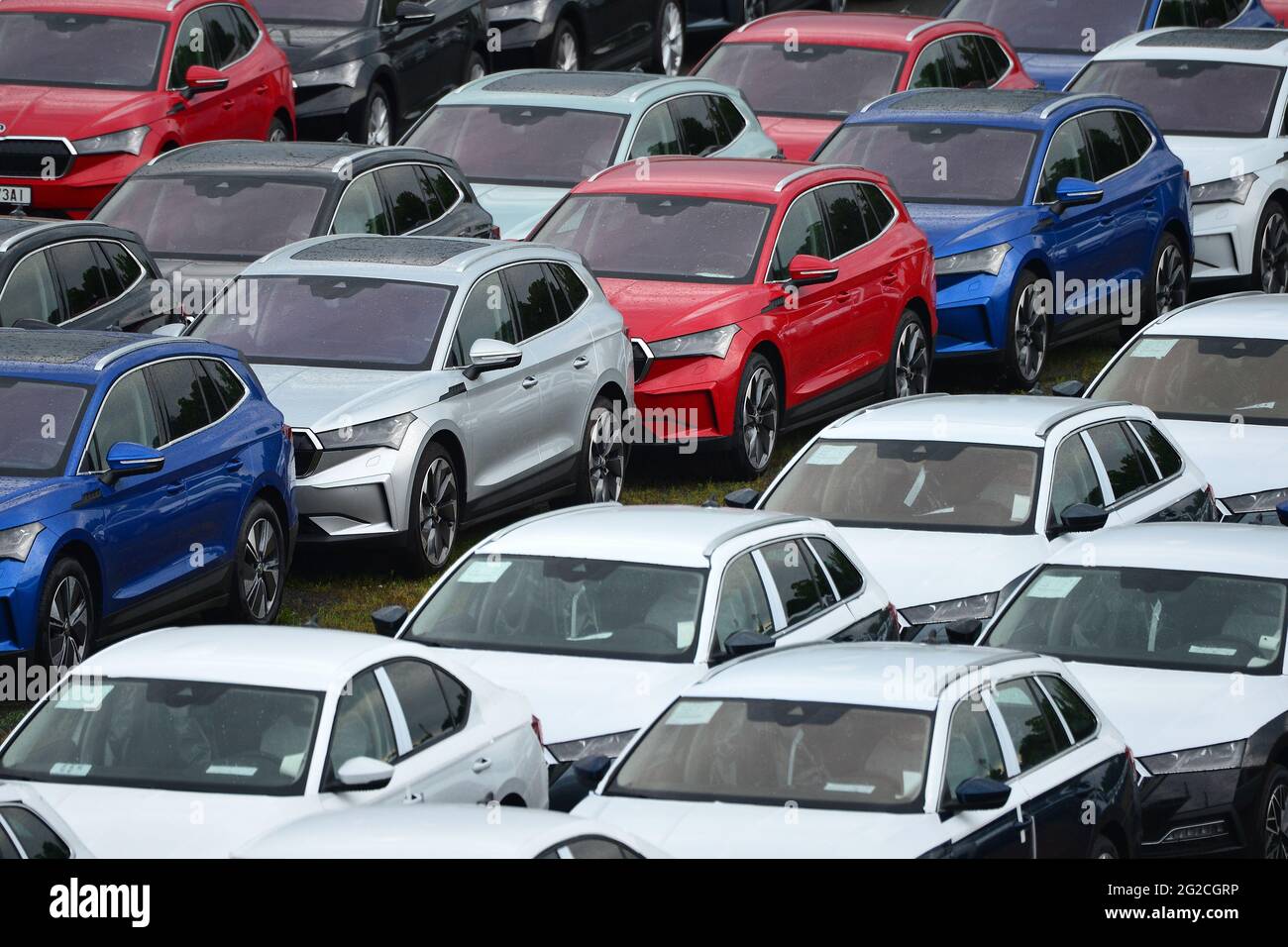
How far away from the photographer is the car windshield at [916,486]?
46.9 ft

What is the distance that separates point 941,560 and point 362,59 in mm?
11507

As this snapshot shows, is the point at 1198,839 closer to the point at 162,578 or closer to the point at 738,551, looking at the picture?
the point at 738,551

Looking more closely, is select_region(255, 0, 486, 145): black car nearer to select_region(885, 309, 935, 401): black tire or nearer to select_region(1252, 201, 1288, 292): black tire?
select_region(885, 309, 935, 401): black tire

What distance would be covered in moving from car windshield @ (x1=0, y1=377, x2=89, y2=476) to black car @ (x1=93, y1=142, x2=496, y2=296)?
4.45 m

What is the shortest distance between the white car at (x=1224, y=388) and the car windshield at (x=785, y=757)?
6.96 metres

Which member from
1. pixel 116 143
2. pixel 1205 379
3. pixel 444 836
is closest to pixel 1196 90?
pixel 1205 379

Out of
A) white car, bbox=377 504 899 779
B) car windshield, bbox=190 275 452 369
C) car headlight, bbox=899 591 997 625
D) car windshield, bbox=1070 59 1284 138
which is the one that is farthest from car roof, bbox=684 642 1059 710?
car windshield, bbox=1070 59 1284 138

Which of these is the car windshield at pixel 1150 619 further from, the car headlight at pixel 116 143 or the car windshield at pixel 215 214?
the car headlight at pixel 116 143

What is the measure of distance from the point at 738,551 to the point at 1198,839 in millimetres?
2498

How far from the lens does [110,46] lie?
21.1 meters

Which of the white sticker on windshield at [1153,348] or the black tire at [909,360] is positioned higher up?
the white sticker on windshield at [1153,348]

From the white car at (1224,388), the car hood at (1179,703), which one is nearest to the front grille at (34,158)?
the white car at (1224,388)

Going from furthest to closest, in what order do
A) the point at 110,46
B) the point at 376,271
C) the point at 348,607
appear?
1. the point at 110,46
2. the point at 376,271
3. the point at 348,607
